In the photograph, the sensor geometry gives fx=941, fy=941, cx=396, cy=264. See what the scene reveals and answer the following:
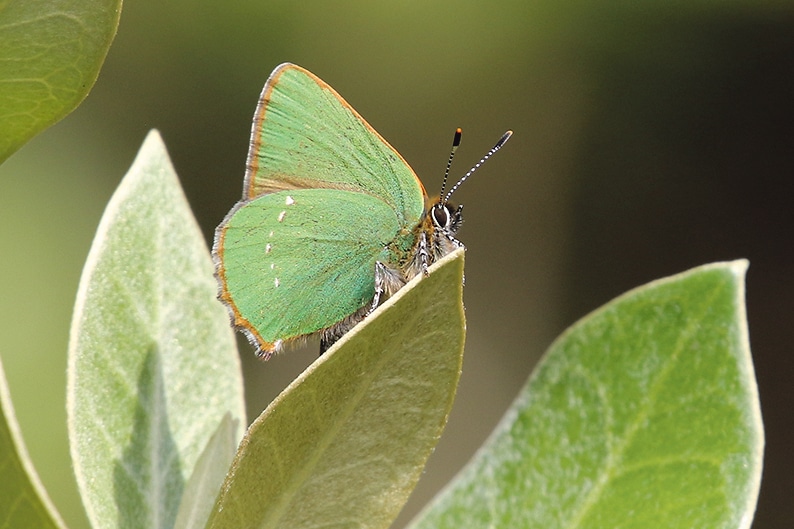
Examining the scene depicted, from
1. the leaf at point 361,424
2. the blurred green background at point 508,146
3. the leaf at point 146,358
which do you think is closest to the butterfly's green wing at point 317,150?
the leaf at point 146,358

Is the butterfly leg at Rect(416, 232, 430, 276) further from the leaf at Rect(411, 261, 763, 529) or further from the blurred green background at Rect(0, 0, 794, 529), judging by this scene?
the blurred green background at Rect(0, 0, 794, 529)

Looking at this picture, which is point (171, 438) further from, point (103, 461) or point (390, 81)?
point (390, 81)

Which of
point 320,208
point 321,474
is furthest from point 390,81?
point 321,474

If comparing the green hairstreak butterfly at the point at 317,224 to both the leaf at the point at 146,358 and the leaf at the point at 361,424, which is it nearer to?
the leaf at the point at 146,358

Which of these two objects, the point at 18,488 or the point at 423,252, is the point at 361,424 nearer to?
the point at 18,488

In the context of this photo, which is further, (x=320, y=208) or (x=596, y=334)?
(x=320, y=208)

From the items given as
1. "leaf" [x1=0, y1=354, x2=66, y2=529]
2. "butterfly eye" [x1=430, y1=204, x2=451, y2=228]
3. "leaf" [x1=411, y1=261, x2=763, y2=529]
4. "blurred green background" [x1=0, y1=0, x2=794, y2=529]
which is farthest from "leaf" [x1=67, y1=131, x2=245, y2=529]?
"blurred green background" [x1=0, y1=0, x2=794, y2=529]
